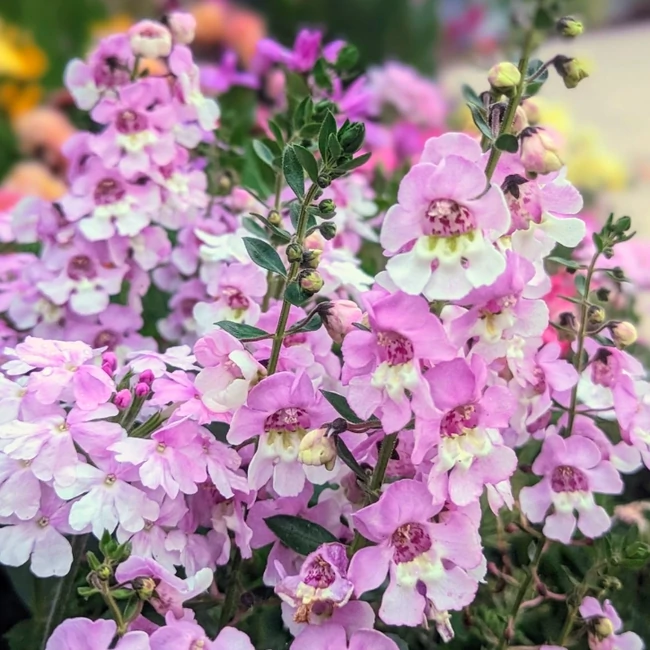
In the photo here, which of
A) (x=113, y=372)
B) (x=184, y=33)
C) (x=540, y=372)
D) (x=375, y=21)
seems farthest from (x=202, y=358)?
(x=375, y=21)

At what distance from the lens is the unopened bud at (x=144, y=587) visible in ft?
1.12

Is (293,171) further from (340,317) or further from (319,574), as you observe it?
(319,574)

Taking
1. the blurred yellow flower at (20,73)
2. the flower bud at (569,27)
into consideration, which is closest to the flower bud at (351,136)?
the flower bud at (569,27)

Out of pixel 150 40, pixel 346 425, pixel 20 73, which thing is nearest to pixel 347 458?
pixel 346 425

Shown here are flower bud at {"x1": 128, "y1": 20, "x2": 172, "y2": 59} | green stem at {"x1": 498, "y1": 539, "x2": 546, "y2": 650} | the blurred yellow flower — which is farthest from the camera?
the blurred yellow flower

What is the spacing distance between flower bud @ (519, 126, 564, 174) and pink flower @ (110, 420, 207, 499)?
0.64 ft

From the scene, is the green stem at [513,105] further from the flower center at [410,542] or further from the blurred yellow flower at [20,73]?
the blurred yellow flower at [20,73]

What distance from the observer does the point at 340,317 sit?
37 centimetres

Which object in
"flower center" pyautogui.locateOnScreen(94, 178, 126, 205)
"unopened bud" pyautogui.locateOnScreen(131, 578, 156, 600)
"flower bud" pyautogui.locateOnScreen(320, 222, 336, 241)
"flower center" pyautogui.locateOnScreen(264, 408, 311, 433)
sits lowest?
"unopened bud" pyautogui.locateOnScreen(131, 578, 156, 600)

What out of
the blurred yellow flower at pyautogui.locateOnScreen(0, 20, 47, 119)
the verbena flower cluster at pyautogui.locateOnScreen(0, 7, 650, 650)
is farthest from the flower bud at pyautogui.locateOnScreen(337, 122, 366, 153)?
the blurred yellow flower at pyautogui.locateOnScreen(0, 20, 47, 119)

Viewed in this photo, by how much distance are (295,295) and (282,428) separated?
67mm

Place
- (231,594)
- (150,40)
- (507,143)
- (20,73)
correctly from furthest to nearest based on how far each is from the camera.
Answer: (20,73) < (150,40) < (231,594) < (507,143)

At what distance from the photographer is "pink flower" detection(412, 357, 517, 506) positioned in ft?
1.11

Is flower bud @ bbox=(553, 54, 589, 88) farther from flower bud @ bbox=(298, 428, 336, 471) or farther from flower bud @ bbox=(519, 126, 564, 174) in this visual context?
flower bud @ bbox=(298, 428, 336, 471)
